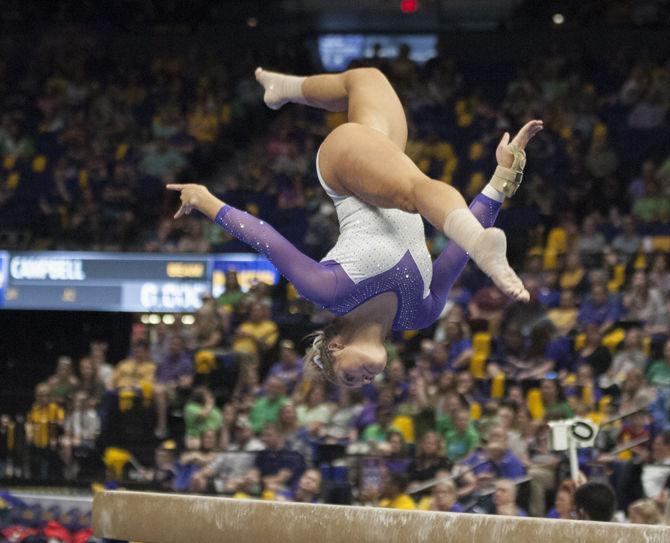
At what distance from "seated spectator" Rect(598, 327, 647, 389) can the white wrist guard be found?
4881 mm

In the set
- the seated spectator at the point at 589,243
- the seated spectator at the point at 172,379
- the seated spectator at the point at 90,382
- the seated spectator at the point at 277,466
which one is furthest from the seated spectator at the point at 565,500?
the seated spectator at the point at 90,382

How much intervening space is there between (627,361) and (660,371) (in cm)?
32

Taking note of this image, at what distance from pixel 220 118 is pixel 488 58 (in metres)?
3.85

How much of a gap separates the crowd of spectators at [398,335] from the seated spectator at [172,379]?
0.07 ft

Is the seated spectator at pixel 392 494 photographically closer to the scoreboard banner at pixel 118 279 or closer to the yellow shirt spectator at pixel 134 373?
the yellow shirt spectator at pixel 134 373

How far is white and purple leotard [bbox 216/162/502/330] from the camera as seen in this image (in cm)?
417

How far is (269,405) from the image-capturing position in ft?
29.6

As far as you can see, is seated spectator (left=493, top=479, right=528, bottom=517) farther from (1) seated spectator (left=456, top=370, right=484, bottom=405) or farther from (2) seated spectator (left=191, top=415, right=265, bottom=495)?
(2) seated spectator (left=191, top=415, right=265, bottom=495)

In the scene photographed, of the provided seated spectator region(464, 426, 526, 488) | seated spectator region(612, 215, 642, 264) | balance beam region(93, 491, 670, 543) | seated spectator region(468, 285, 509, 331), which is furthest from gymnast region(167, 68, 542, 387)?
seated spectator region(612, 215, 642, 264)

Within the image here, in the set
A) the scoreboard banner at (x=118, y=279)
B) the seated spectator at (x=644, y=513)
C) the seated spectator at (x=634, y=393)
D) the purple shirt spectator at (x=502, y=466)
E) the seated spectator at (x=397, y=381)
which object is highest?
the scoreboard banner at (x=118, y=279)

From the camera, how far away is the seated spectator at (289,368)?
928 centimetres

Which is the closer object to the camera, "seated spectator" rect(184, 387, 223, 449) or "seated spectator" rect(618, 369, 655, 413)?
"seated spectator" rect(618, 369, 655, 413)

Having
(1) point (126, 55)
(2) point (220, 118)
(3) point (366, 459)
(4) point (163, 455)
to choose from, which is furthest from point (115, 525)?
(1) point (126, 55)

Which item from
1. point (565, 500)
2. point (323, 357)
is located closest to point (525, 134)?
point (323, 357)
